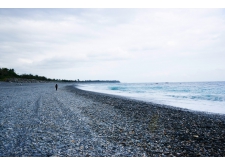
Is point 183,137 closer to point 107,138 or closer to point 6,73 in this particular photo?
point 107,138

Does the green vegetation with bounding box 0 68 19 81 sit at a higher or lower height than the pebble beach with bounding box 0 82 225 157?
higher

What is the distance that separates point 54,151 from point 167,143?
4.73 m

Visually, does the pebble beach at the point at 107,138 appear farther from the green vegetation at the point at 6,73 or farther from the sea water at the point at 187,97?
the green vegetation at the point at 6,73

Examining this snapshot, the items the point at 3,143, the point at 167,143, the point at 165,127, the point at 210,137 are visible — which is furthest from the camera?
the point at 165,127

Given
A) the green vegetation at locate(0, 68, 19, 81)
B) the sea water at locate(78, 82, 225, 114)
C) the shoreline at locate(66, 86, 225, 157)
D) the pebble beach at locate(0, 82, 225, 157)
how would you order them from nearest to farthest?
the pebble beach at locate(0, 82, 225, 157) < the shoreline at locate(66, 86, 225, 157) < the sea water at locate(78, 82, 225, 114) < the green vegetation at locate(0, 68, 19, 81)

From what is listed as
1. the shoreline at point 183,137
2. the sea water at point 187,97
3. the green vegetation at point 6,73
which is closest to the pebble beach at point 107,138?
the shoreline at point 183,137

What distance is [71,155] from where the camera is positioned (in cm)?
546

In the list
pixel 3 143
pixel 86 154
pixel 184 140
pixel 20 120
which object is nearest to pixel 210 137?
pixel 184 140

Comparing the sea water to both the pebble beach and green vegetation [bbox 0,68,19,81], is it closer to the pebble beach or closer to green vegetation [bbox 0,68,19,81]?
the pebble beach

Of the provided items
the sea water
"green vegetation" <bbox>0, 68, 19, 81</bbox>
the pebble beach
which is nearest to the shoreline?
the pebble beach

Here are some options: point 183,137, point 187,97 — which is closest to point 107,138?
point 183,137

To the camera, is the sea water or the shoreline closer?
the shoreline

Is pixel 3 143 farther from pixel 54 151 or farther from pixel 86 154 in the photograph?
pixel 86 154

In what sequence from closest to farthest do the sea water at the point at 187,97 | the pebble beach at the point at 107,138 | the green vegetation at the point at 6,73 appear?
1. the pebble beach at the point at 107,138
2. the sea water at the point at 187,97
3. the green vegetation at the point at 6,73
